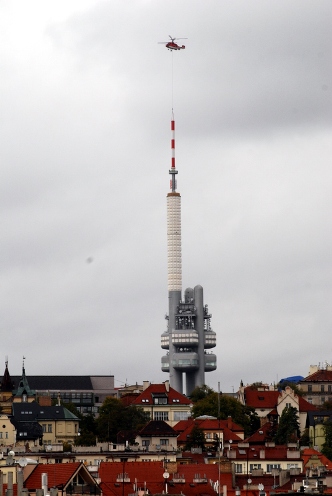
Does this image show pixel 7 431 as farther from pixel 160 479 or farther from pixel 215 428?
pixel 160 479

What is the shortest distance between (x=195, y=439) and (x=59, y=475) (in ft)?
281

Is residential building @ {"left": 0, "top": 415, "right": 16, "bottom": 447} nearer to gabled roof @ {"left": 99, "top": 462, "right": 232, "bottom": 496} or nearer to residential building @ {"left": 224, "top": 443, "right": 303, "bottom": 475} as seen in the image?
residential building @ {"left": 224, "top": 443, "right": 303, "bottom": 475}

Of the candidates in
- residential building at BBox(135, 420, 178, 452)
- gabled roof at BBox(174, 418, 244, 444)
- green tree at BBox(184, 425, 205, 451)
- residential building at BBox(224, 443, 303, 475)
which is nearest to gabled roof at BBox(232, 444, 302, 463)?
residential building at BBox(224, 443, 303, 475)

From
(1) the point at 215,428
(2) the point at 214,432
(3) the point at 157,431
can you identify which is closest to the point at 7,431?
(1) the point at 215,428

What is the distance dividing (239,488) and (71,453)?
113ft

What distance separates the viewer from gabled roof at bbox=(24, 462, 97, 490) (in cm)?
8819

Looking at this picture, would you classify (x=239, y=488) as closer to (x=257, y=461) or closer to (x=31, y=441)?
(x=257, y=461)

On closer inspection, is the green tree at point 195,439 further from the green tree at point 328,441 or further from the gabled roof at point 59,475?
the gabled roof at point 59,475

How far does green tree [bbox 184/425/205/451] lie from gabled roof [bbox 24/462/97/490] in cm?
7789

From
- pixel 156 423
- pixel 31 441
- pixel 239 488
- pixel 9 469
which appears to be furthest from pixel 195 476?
pixel 31 441

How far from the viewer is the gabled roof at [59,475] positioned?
289 feet

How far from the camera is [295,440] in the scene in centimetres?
19625

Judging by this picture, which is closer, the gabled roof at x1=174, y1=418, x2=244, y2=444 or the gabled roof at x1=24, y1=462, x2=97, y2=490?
the gabled roof at x1=24, y1=462, x2=97, y2=490

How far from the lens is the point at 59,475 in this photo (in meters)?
89.8
